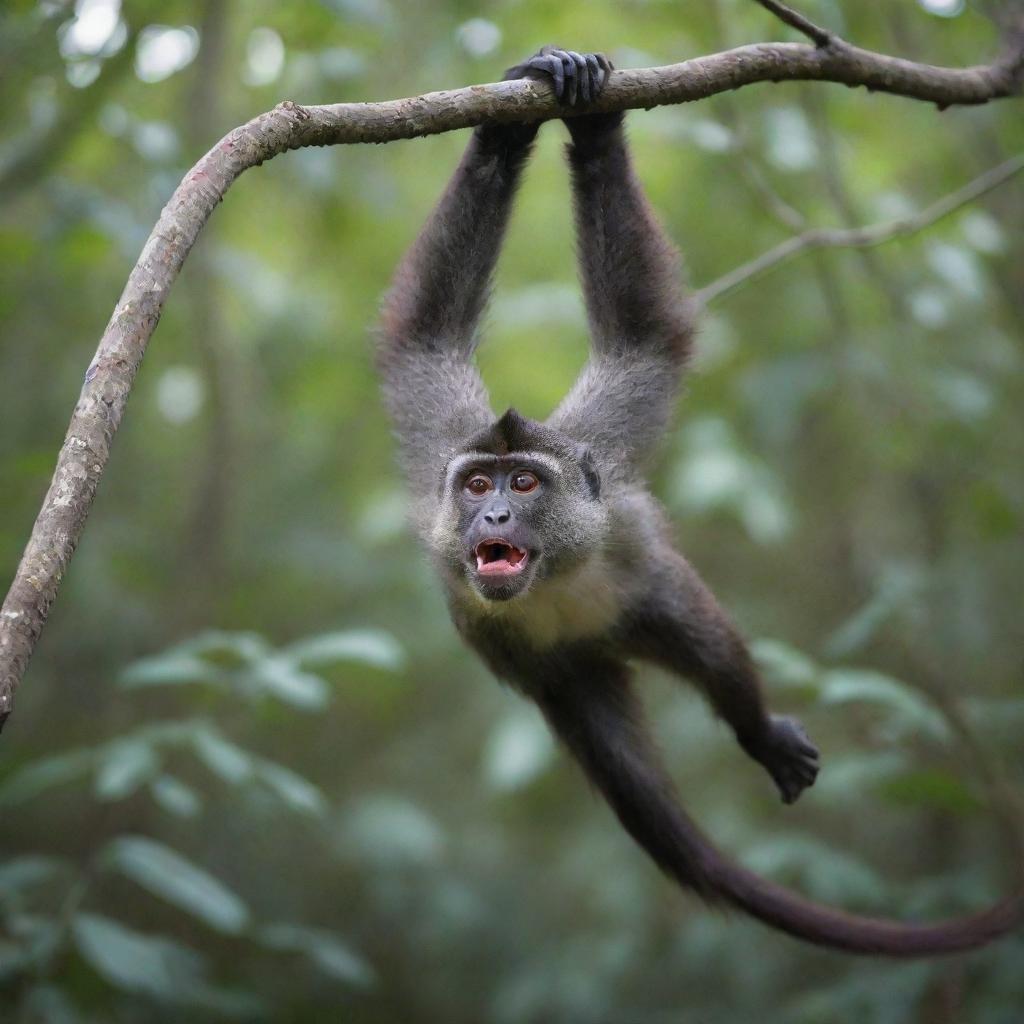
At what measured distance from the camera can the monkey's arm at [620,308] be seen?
168 inches

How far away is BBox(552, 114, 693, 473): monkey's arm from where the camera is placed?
4.26 m

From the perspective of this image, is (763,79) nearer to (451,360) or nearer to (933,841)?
(451,360)

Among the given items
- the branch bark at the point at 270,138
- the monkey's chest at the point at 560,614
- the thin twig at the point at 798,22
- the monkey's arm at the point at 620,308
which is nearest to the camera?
the branch bark at the point at 270,138

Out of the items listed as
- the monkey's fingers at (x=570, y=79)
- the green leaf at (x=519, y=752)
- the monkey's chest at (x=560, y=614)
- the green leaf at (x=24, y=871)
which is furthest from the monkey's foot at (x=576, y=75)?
the green leaf at (x=24, y=871)

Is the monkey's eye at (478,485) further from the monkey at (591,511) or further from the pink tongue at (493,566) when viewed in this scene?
the pink tongue at (493,566)

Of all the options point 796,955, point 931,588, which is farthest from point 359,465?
point 796,955

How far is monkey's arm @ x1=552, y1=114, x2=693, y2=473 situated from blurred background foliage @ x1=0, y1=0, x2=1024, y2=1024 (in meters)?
0.83

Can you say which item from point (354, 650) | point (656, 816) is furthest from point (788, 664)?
point (354, 650)

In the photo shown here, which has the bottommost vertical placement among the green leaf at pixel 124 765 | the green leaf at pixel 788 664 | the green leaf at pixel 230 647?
the green leaf at pixel 124 765

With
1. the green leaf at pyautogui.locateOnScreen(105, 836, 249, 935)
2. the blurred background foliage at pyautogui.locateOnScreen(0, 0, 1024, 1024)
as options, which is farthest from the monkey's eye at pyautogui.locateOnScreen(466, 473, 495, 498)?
the green leaf at pyautogui.locateOnScreen(105, 836, 249, 935)

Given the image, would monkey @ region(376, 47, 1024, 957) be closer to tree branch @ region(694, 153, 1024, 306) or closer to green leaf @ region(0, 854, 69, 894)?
tree branch @ region(694, 153, 1024, 306)

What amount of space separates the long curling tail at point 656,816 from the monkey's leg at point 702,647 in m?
0.27

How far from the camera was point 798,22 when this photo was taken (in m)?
3.52

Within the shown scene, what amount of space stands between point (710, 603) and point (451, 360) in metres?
1.38
